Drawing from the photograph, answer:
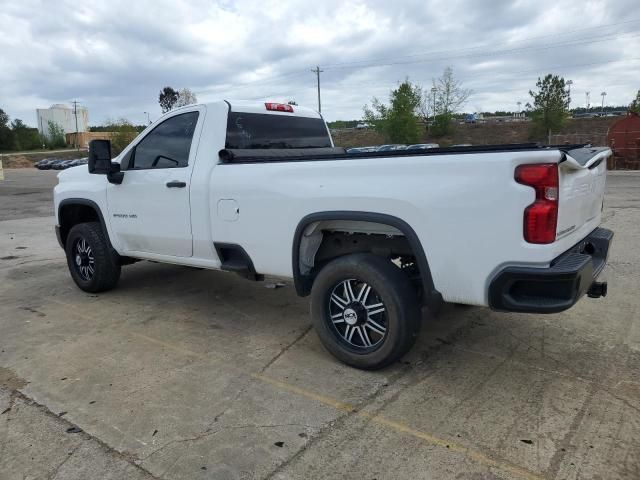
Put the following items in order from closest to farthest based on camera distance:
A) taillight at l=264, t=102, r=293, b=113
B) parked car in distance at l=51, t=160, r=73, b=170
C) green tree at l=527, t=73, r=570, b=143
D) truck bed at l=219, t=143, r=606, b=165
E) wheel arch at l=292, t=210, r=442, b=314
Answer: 1. truck bed at l=219, t=143, r=606, b=165
2. wheel arch at l=292, t=210, r=442, b=314
3. taillight at l=264, t=102, r=293, b=113
4. green tree at l=527, t=73, r=570, b=143
5. parked car in distance at l=51, t=160, r=73, b=170

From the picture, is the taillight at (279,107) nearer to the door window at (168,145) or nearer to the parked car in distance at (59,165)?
the door window at (168,145)

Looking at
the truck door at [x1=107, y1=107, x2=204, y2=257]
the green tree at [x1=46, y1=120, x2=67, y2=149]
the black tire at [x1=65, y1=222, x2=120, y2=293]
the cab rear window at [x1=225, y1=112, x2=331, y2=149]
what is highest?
the green tree at [x1=46, y1=120, x2=67, y2=149]

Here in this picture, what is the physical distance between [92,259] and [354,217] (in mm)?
3582

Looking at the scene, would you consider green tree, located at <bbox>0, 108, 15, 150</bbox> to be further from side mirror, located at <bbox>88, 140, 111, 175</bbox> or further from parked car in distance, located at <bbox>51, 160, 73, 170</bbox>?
side mirror, located at <bbox>88, 140, 111, 175</bbox>

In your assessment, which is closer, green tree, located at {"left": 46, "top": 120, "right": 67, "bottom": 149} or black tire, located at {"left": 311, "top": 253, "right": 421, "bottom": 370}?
black tire, located at {"left": 311, "top": 253, "right": 421, "bottom": 370}

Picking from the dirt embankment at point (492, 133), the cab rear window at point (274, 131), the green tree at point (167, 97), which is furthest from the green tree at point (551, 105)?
the green tree at point (167, 97)

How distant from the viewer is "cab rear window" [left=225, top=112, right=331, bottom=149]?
484 cm

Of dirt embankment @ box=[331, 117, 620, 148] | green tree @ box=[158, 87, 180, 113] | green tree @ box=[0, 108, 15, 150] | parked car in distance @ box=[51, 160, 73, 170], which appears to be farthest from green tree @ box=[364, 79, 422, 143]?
green tree @ box=[0, 108, 15, 150]

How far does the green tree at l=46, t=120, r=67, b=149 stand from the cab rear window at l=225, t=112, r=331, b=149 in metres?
128

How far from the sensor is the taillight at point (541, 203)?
115 inches

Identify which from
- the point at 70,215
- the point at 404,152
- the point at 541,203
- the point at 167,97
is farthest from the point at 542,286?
the point at 167,97

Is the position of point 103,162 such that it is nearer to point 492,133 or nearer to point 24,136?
point 492,133

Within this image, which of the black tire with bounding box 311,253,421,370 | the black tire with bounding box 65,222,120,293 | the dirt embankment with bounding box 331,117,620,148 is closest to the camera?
the black tire with bounding box 311,253,421,370

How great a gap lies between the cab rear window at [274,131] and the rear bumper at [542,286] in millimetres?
2687
